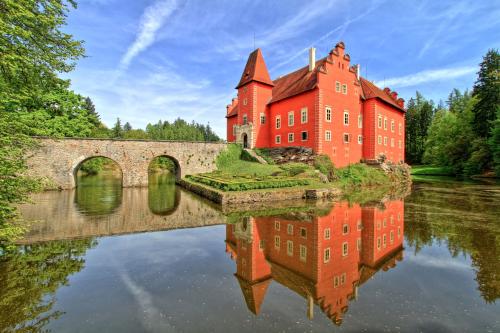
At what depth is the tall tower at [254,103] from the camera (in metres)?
33.9

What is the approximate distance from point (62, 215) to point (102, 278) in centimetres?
914

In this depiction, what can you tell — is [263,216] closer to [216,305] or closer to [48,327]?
[216,305]

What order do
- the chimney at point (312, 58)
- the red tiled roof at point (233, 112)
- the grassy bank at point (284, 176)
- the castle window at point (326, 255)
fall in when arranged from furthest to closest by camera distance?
the red tiled roof at point (233, 112) → the chimney at point (312, 58) → the grassy bank at point (284, 176) → the castle window at point (326, 255)

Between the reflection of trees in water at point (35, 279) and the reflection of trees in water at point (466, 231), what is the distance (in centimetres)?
957

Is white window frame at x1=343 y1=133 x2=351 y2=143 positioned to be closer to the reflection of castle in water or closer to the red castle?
the red castle

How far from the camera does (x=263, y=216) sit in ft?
44.7

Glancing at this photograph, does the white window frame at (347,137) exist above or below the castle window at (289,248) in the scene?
above

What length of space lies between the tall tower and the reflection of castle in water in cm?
2226

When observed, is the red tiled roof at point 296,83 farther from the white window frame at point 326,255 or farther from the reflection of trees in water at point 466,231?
the white window frame at point 326,255

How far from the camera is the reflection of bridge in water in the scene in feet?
34.4

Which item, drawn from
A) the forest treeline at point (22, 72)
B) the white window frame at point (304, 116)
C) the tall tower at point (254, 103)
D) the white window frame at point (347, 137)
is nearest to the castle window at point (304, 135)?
the white window frame at point (304, 116)

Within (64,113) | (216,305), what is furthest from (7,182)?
(64,113)

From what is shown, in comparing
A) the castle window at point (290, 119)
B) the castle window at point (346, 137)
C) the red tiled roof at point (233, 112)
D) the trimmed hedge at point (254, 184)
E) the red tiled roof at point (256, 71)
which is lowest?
the trimmed hedge at point (254, 184)

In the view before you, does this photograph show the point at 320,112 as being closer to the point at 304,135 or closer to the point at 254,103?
the point at 304,135
